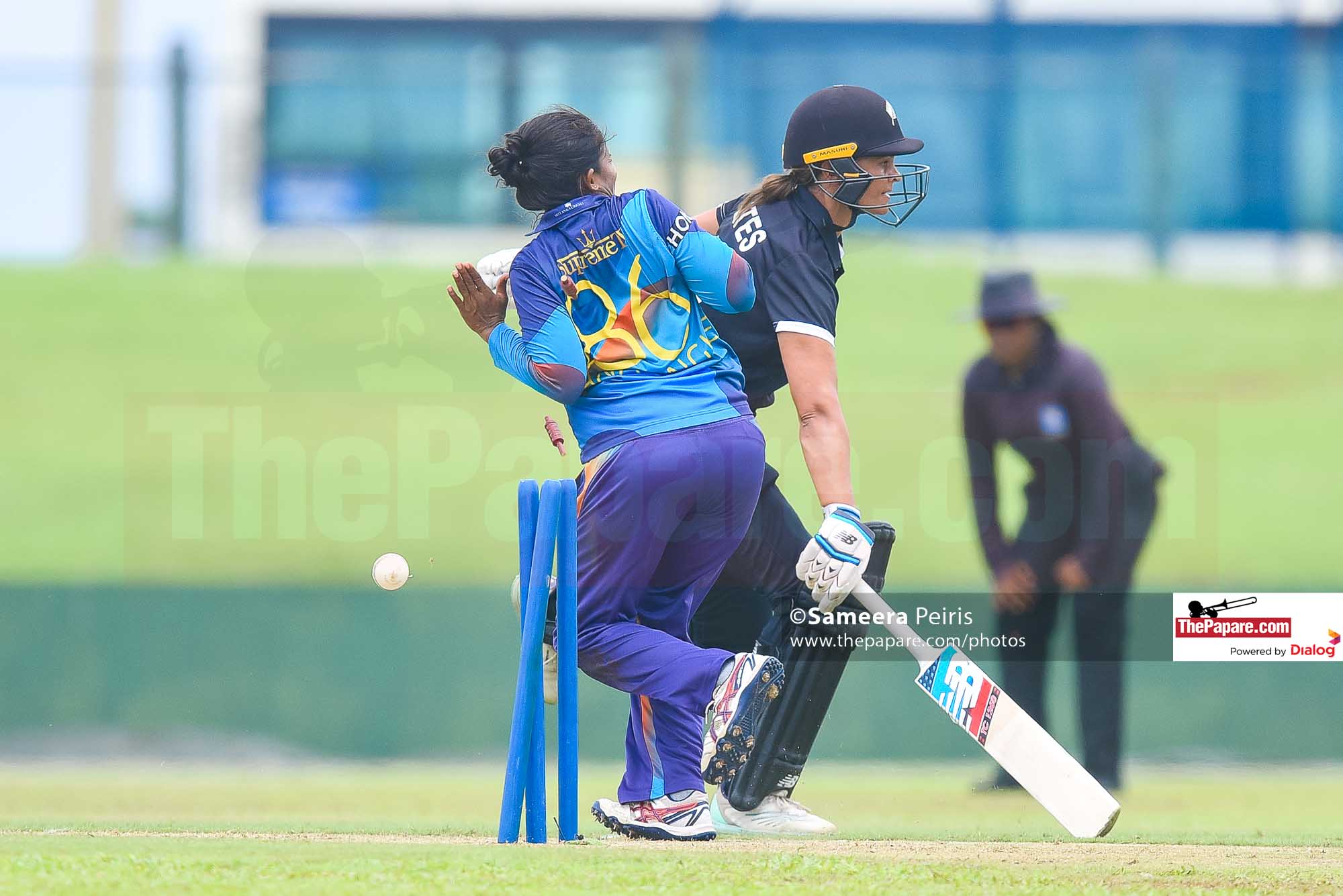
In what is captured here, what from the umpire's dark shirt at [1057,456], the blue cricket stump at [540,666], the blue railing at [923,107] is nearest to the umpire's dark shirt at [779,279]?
the blue cricket stump at [540,666]

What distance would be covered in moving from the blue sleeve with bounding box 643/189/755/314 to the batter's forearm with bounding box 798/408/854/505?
1.16 feet

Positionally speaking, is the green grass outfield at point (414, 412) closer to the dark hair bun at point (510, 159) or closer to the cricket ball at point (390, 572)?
the cricket ball at point (390, 572)

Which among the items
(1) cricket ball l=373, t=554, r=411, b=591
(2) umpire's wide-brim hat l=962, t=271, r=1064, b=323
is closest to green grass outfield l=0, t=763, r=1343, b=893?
(1) cricket ball l=373, t=554, r=411, b=591

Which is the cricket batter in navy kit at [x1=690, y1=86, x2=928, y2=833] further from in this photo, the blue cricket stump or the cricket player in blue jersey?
the blue cricket stump

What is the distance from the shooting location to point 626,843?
13.4 ft

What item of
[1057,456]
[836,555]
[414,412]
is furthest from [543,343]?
[414,412]

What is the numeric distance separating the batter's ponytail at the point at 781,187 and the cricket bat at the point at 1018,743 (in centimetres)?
108

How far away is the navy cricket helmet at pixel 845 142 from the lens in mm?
4535

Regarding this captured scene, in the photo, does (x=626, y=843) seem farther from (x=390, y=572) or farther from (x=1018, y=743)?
(x=1018, y=743)

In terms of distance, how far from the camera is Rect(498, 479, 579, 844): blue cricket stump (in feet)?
12.6

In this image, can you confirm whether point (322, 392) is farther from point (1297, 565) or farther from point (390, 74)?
point (1297, 565)

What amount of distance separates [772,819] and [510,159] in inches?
74.5

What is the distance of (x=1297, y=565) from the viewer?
11.0 m

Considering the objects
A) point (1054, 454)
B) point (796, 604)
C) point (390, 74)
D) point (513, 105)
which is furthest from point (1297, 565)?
point (796, 604)
